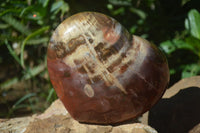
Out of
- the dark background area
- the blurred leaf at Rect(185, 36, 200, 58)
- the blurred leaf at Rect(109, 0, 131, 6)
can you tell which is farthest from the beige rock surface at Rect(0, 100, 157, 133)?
the blurred leaf at Rect(109, 0, 131, 6)

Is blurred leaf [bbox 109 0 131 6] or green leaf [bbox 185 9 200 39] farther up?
blurred leaf [bbox 109 0 131 6]

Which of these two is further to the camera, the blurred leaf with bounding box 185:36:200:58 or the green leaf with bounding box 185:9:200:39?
the green leaf with bounding box 185:9:200:39

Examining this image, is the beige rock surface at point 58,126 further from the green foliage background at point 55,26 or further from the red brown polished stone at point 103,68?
the green foliage background at point 55,26

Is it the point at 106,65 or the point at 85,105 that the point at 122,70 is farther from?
the point at 85,105

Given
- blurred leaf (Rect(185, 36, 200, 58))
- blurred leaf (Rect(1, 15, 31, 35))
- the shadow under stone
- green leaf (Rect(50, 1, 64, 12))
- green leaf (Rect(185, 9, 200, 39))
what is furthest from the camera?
blurred leaf (Rect(1, 15, 31, 35))

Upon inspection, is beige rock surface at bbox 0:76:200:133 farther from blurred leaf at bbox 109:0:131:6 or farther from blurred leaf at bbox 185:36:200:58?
blurred leaf at bbox 109:0:131:6

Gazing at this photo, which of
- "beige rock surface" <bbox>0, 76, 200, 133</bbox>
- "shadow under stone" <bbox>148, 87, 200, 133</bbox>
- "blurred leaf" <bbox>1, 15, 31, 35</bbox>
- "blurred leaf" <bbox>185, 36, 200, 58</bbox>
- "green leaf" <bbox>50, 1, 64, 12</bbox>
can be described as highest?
"green leaf" <bbox>50, 1, 64, 12</bbox>

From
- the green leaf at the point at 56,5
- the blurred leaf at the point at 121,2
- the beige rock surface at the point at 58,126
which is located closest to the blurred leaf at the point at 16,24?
the green leaf at the point at 56,5
